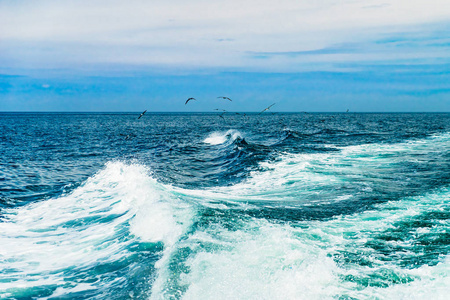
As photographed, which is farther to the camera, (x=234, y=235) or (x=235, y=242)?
(x=234, y=235)

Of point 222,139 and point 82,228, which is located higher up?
point 222,139

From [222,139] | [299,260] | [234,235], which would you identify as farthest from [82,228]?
[222,139]

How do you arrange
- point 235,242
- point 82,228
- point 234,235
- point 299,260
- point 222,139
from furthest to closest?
point 222,139 → point 82,228 → point 234,235 → point 235,242 → point 299,260

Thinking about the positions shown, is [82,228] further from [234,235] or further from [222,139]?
[222,139]

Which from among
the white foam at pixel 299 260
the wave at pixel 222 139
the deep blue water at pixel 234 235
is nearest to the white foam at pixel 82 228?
the deep blue water at pixel 234 235

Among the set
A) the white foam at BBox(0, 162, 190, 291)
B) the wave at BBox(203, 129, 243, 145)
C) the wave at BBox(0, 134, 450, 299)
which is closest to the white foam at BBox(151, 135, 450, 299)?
the wave at BBox(0, 134, 450, 299)

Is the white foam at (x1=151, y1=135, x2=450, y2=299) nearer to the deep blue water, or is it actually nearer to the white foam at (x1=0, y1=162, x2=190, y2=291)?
the deep blue water

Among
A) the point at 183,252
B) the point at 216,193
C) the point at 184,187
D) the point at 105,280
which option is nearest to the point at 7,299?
the point at 105,280

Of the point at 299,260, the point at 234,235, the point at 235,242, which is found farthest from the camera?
the point at 234,235

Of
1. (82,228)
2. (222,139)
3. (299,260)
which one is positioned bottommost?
(82,228)

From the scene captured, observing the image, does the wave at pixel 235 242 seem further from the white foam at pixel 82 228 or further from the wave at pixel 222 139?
the wave at pixel 222 139

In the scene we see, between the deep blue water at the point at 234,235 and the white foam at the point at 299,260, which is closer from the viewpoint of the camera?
the white foam at the point at 299,260

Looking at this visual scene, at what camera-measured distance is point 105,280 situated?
723 cm

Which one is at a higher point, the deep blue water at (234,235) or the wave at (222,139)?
the wave at (222,139)
